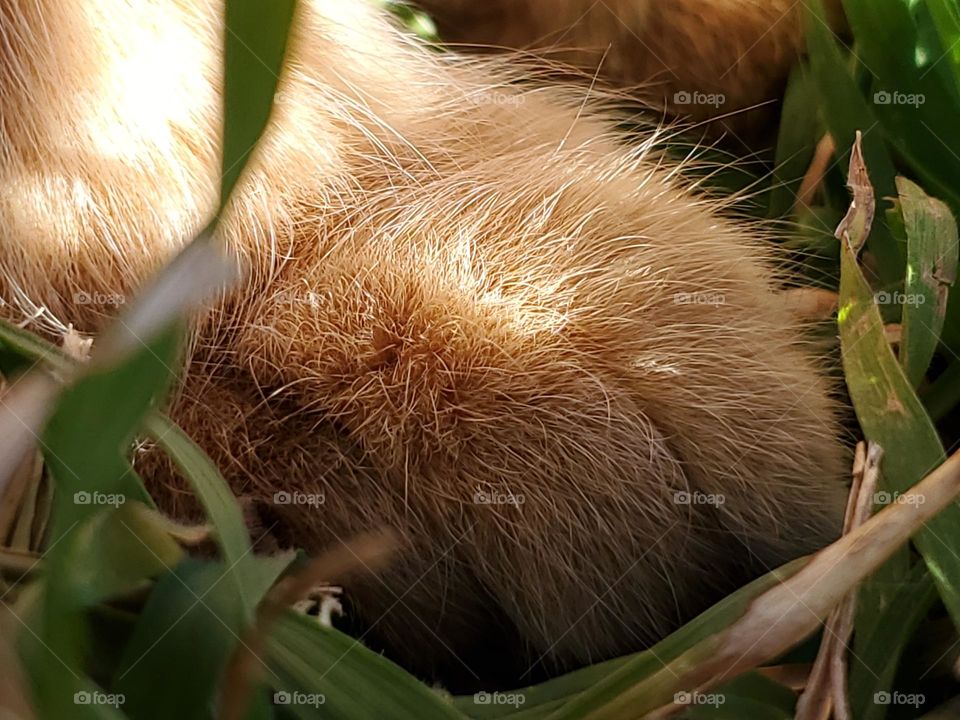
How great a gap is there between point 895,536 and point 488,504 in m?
0.17

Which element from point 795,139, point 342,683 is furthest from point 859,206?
point 342,683

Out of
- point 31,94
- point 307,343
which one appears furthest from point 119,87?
point 307,343

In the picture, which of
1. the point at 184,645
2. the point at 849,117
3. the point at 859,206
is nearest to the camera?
the point at 184,645

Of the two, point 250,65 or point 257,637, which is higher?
point 250,65

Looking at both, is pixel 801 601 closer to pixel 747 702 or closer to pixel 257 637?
pixel 747 702

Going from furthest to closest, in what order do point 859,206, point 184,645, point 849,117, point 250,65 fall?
point 849,117 → point 859,206 → point 184,645 → point 250,65

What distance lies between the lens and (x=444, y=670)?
1.70 ft

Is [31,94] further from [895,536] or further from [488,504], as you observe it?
[895,536]

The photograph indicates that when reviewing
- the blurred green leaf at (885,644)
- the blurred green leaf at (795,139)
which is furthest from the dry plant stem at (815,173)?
the blurred green leaf at (885,644)

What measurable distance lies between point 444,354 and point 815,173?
1.10 feet

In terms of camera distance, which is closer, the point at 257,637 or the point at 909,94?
the point at 257,637

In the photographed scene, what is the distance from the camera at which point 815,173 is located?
2.26ft

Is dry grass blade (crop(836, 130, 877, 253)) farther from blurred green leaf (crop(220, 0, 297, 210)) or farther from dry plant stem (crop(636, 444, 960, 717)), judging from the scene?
blurred green leaf (crop(220, 0, 297, 210))

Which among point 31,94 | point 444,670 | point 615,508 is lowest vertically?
point 444,670
